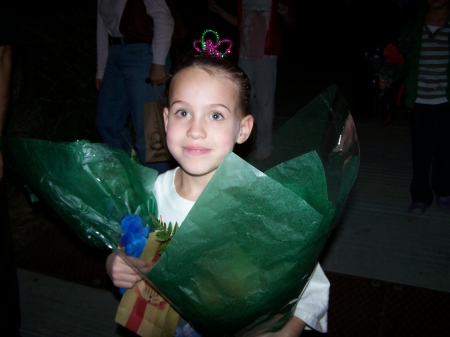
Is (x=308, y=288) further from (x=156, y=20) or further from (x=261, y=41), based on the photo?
(x=261, y=41)

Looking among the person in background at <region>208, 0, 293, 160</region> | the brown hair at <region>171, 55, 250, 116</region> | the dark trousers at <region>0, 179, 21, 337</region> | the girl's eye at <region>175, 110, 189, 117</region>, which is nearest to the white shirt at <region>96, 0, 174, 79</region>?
the person in background at <region>208, 0, 293, 160</region>

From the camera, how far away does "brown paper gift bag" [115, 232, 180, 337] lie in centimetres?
131

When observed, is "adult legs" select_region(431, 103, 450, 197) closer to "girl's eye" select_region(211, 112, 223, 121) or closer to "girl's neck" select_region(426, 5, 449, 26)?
"girl's neck" select_region(426, 5, 449, 26)

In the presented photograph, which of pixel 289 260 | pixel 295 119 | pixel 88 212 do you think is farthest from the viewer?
pixel 295 119

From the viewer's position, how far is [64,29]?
165 inches

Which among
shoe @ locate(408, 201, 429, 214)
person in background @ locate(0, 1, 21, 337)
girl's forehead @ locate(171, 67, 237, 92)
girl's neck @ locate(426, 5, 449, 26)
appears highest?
girl's neck @ locate(426, 5, 449, 26)

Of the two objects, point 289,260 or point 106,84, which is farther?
point 106,84

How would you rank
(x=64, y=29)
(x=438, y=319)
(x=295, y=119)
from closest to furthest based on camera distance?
(x=295, y=119) → (x=438, y=319) → (x=64, y=29)

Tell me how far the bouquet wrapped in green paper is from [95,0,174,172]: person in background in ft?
6.24

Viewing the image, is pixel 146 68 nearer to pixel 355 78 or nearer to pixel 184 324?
pixel 184 324

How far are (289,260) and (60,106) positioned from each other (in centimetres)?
367

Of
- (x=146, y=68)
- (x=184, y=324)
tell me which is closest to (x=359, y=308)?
(x=184, y=324)

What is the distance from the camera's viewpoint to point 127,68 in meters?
3.27

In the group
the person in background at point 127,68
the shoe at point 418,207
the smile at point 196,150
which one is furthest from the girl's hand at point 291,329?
the shoe at point 418,207
